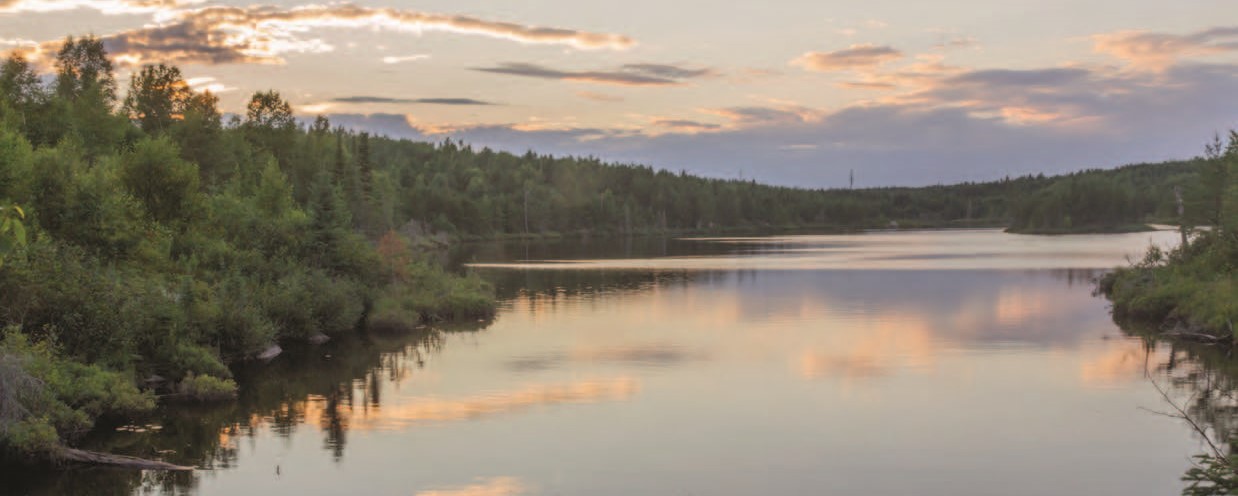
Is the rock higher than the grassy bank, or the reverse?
the grassy bank

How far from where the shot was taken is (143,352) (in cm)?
4106

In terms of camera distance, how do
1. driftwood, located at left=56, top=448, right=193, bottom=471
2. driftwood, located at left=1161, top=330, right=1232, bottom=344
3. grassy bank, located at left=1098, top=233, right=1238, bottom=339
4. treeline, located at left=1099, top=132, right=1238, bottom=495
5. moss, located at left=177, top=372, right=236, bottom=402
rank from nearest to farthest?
driftwood, located at left=56, top=448, right=193, bottom=471, moss, located at left=177, top=372, right=236, bottom=402, treeline, located at left=1099, top=132, right=1238, bottom=495, driftwood, located at left=1161, top=330, right=1232, bottom=344, grassy bank, located at left=1098, top=233, right=1238, bottom=339

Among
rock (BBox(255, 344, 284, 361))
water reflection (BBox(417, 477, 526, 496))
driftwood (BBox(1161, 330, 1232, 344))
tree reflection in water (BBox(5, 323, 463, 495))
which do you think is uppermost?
driftwood (BBox(1161, 330, 1232, 344))

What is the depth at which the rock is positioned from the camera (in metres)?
50.7

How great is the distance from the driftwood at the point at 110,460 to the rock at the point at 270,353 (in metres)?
20.1

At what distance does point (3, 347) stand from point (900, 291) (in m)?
76.2

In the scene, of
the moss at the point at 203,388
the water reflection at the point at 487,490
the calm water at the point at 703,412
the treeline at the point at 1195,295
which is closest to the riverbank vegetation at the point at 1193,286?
the treeline at the point at 1195,295

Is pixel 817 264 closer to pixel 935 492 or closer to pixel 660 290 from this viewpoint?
pixel 660 290

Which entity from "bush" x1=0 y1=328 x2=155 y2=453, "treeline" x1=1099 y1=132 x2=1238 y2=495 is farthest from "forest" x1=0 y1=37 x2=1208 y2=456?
"treeline" x1=1099 y1=132 x2=1238 y2=495

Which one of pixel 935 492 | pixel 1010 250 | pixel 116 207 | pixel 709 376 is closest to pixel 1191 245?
pixel 709 376

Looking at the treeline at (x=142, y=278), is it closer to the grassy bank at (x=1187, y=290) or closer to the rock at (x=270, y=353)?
the rock at (x=270, y=353)

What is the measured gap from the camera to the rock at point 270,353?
166 feet

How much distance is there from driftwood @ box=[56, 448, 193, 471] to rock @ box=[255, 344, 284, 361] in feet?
66.0

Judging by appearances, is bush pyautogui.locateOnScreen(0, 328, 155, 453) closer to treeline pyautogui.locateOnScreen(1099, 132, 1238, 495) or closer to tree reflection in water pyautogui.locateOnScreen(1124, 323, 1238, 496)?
tree reflection in water pyautogui.locateOnScreen(1124, 323, 1238, 496)
